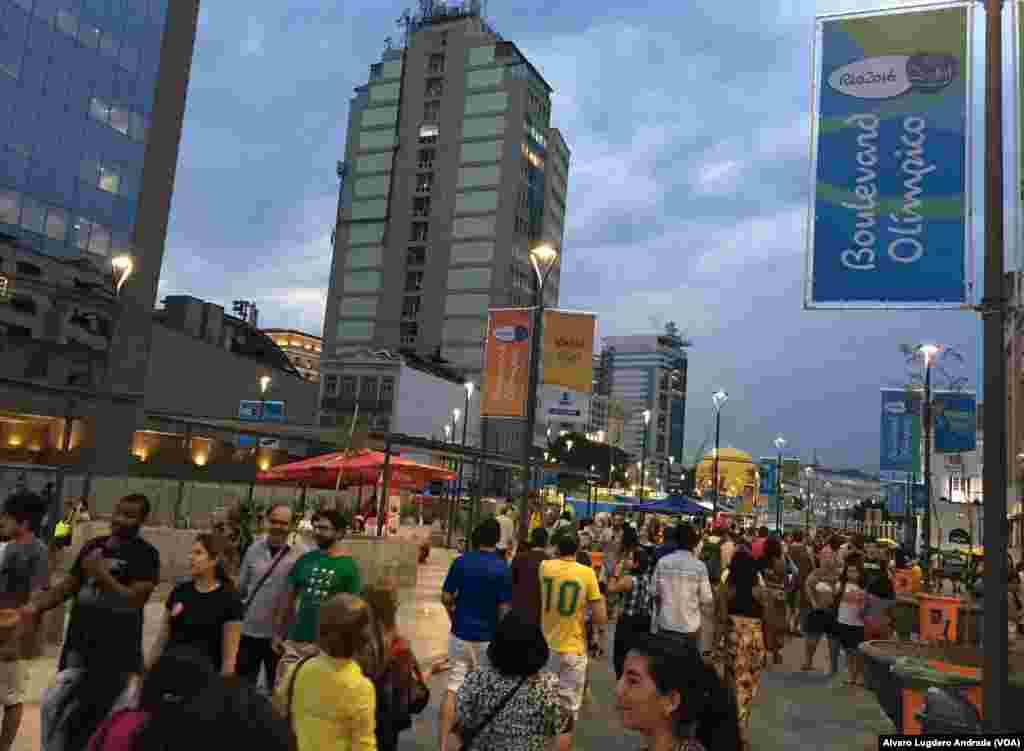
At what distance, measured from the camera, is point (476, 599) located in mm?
7527

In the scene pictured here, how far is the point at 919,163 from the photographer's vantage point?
27.0 feet

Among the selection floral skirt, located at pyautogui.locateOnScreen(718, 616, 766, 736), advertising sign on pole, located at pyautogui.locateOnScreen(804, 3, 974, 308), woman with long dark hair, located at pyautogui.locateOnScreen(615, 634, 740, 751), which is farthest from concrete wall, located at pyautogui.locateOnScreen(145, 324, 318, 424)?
woman with long dark hair, located at pyautogui.locateOnScreen(615, 634, 740, 751)

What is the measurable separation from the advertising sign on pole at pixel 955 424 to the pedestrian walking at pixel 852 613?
19929 mm

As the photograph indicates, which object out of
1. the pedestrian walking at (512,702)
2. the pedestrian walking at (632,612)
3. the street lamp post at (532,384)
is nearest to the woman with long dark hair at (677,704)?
the pedestrian walking at (512,702)

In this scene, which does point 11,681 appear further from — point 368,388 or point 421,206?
point 421,206

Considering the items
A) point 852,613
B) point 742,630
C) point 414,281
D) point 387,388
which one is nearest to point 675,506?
point 852,613

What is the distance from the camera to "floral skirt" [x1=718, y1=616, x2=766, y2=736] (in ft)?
29.8

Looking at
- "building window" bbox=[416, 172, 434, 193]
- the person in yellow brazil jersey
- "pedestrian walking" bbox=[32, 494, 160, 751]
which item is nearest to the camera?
"pedestrian walking" bbox=[32, 494, 160, 751]

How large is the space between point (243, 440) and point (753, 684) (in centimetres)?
4814

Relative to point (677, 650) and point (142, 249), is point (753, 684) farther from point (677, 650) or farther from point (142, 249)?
point (142, 249)

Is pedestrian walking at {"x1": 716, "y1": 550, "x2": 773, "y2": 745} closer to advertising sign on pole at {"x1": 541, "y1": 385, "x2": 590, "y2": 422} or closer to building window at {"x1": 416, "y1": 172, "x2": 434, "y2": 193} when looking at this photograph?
advertising sign on pole at {"x1": 541, "y1": 385, "x2": 590, "y2": 422}

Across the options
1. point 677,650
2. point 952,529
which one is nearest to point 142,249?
point 677,650

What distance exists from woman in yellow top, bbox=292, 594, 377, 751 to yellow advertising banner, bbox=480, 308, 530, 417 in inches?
480

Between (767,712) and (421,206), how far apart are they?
97.6 meters
